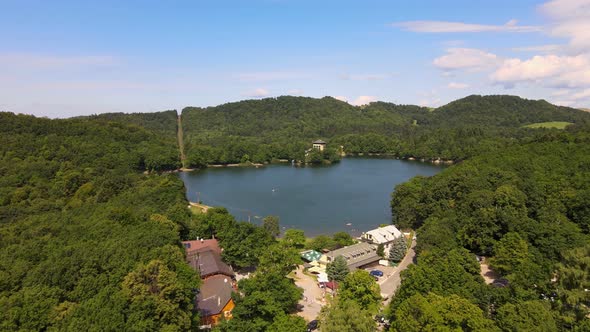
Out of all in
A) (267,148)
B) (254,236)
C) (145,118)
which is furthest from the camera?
(145,118)

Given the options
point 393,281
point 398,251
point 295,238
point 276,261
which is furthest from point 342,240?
point 276,261

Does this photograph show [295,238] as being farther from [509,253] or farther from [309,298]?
[509,253]

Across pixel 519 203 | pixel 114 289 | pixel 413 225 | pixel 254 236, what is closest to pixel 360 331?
pixel 114 289

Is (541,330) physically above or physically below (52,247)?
below

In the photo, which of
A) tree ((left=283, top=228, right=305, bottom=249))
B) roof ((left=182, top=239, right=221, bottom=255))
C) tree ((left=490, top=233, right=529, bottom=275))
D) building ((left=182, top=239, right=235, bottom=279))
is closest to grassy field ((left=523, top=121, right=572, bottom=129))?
tree ((left=490, top=233, right=529, bottom=275))

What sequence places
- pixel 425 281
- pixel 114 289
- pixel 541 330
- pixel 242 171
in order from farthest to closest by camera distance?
pixel 242 171, pixel 425 281, pixel 114 289, pixel 541 330

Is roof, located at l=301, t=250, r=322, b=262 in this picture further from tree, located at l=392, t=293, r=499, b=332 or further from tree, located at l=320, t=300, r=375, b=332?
tree, located at l=392, t=293, r=499, b=332

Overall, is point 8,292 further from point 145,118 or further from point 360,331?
point 145,118
